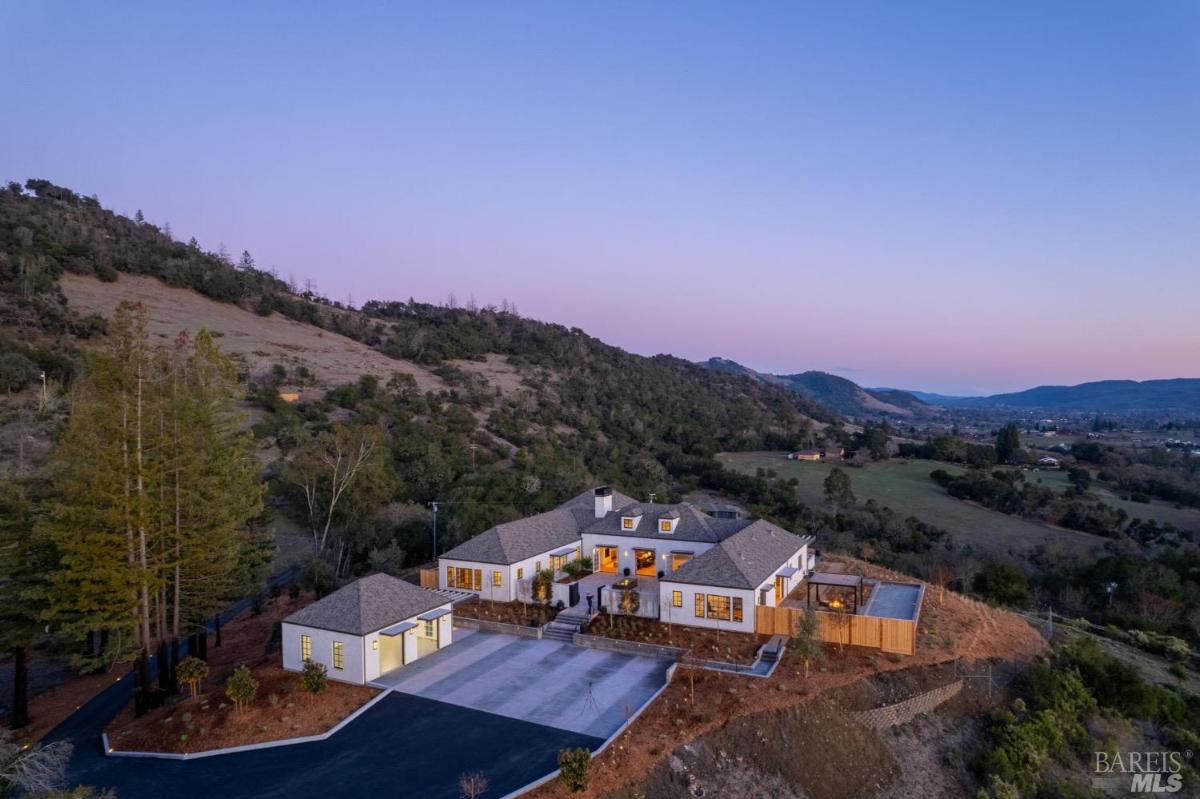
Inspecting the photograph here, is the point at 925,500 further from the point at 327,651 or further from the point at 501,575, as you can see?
the point at 327,651

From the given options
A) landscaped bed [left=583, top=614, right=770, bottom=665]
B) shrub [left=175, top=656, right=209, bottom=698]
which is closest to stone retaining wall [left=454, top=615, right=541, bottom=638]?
landscaped bed [left=583, top=614, right=770, bottom=665]

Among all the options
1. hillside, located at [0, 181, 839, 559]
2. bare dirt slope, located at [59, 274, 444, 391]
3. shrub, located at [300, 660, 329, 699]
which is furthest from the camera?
bare dirt slope, located at [59, 274, 444, 391]

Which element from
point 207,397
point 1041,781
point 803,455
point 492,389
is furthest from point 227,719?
point 803,455

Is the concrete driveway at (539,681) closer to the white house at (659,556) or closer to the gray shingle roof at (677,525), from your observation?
the white house at (659,556)

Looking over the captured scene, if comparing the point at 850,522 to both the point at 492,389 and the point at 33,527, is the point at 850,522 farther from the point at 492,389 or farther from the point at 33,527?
the point at 33,527

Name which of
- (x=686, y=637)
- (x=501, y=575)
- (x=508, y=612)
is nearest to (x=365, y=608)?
(x=508, y=612)

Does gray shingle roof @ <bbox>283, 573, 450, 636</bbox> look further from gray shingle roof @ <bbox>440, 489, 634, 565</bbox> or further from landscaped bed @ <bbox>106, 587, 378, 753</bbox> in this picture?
gray shingle roof @ <bbox>440, 489, 634, 565</bbox>
